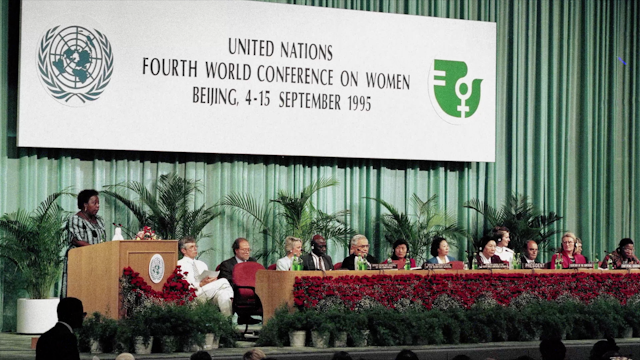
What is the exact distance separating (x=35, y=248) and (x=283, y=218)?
9.73 ft

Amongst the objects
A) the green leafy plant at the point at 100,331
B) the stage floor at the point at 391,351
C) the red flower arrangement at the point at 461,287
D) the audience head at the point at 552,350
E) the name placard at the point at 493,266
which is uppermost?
the name placard at the point at 493,266

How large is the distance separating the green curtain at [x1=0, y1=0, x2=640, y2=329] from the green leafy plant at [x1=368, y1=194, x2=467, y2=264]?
0.60 feet

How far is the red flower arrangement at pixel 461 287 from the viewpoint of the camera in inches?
310

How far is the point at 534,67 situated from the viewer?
1327cm

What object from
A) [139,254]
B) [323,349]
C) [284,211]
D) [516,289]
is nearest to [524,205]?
[284,211]

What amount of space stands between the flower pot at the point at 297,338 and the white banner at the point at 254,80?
3.67 meters

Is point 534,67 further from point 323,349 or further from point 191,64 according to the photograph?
point 323,349

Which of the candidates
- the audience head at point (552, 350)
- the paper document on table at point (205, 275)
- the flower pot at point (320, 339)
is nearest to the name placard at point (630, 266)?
the flower pot at point (320, 339)

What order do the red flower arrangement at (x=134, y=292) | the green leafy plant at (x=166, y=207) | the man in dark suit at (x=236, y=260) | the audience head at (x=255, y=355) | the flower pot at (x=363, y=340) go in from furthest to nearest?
the green leafy plant at (x=166, y=207), the man in dark suit at (x=236, y=260), the flower pot at (x=363, y=340), the red flower arrangement at (x=134, y=292), the audience head at (x=255, y=355)

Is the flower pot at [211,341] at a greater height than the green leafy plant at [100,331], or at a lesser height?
lesser

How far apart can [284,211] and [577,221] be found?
4431mm

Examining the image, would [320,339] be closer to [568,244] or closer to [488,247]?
[488,247]

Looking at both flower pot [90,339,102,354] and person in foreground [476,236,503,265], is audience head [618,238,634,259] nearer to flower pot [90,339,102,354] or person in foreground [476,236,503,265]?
person in foreground [476,236,503,265]

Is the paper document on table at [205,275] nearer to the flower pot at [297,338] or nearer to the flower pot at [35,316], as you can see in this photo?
the flower pot at [297,338]
